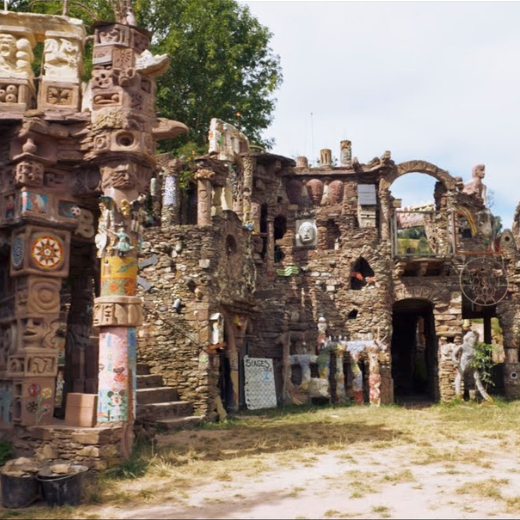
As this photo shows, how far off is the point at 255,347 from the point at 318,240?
15.7 ft

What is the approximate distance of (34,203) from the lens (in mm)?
10539

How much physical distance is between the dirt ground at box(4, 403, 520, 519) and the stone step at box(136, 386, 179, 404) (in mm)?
1716

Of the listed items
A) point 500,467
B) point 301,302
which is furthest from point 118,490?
point 301,302

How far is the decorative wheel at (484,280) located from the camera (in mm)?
22594

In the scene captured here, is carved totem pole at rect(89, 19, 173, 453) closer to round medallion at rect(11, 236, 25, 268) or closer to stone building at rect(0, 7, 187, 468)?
stone building at rect(0, 7, 187, 468)

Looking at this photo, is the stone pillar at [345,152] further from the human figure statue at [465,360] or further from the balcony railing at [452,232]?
the human figure statue at [465,360]

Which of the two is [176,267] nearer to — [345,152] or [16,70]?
[16,70]

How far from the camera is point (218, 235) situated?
1736cm

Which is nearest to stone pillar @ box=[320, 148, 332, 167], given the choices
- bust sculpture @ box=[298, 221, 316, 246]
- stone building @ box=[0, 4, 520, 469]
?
stone building @ box=[0, 4, 520, 469]

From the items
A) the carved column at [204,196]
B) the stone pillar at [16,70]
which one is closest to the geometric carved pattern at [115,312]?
the stone pillar at [16,70]

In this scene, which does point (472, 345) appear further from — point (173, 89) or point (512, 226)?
point (173, 89)

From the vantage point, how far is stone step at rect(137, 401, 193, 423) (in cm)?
1429

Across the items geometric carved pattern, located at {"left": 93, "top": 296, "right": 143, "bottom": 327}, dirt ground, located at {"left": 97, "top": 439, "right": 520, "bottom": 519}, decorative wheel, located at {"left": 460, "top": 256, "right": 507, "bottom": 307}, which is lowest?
dirt ground, located at {"left": 97, "top": 439, "right": 520, "bottom": 519}

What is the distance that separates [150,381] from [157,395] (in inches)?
22.8
